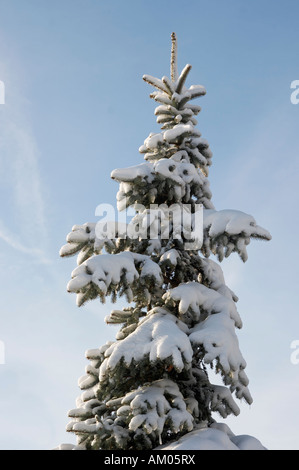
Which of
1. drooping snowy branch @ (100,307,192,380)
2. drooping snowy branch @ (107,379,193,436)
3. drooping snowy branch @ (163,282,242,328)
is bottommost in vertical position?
drooping snowy branch @ (107,379,193,436)

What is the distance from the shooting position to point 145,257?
854 centimetres

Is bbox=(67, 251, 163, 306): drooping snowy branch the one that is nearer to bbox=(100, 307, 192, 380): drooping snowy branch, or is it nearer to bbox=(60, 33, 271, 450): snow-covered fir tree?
bbox=(60, 33, 271, 450): snow-covered fir tree

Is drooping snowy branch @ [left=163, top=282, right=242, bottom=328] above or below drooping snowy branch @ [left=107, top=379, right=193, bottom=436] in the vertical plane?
above

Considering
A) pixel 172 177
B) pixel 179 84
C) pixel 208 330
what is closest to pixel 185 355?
pixel 208 330

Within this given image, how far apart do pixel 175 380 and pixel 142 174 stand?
162 inches

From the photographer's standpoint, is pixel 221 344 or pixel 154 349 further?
pixel 221 344

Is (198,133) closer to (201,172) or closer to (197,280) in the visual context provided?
(201,172)

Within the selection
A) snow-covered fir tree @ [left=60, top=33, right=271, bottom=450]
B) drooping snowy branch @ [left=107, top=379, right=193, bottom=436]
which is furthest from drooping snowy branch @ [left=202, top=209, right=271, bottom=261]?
drooping snowy branch @ [left=107, top=379, right=193, bottom=436]

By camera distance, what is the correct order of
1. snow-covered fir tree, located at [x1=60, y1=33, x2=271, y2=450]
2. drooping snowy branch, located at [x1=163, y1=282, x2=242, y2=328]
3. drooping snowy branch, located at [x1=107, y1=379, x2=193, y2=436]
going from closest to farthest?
drooping snowy branch, located at [x1=107, y1=379, x2=193, y2=436] < snow-covered fir tree, located at [x1=60, y1=33, x2=271, y2=450] < drooping snowy branch, located at [x1=163, y1=282, x2=242, y2=328]

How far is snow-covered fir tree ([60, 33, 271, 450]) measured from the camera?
7.02 meters

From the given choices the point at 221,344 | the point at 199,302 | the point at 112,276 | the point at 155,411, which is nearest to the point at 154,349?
the point at 155,411

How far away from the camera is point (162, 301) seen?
9.19 metres

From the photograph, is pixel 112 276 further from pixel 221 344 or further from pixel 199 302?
pixel 221 344

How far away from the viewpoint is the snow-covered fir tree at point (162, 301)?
702 centimetres
